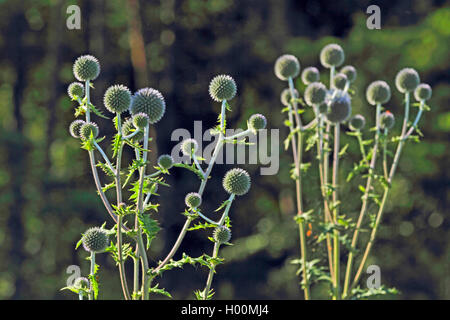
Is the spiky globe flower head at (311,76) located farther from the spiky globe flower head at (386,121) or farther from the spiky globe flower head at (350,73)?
the spiky globe flower head at (386,121)

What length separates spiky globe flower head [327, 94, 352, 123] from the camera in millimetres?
3684

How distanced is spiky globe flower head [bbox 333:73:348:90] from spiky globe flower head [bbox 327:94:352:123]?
39 centimetres

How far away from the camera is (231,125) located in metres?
12.1

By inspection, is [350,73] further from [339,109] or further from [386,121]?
[339,109]

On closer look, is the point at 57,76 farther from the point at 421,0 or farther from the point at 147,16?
the point at 421,0

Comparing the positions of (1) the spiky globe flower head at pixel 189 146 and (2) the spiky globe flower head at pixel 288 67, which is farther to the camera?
(2) the spiky globe flower head at pixel 288 67

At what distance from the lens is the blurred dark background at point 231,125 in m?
10.6

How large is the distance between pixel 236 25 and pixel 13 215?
6004mm

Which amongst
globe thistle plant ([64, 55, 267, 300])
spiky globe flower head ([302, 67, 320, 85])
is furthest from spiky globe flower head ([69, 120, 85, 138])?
spiky globe flower head ([302, 67, 320, 85])

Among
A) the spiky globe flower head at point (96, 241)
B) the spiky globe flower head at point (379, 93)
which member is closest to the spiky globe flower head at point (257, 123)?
the spiky globe flower head at point (96, 241)

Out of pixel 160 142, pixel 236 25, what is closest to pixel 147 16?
pixel 236 25

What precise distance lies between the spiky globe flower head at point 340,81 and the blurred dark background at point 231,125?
239 inches

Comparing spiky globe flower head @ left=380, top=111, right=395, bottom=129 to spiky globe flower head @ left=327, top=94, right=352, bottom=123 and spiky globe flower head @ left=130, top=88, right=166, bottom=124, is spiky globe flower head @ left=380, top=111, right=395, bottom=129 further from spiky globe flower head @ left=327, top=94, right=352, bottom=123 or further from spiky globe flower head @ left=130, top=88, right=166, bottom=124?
spiky globe flower head @ left=130, top=88, right=166, bottom=124

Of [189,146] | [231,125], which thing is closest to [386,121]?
[189,146]
